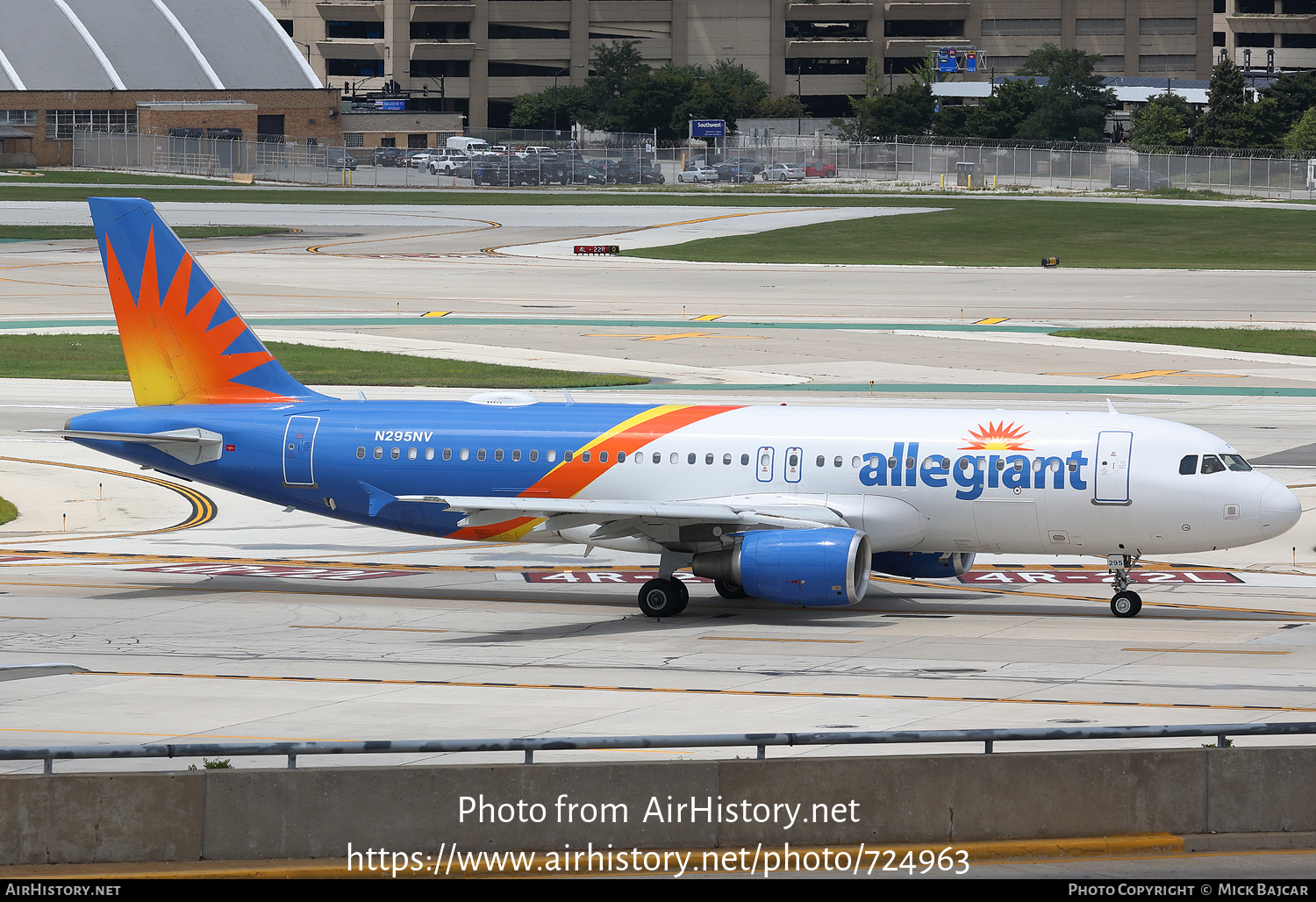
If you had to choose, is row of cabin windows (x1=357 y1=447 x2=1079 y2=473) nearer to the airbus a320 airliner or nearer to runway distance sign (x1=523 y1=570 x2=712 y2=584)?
the airbus a320 airliner

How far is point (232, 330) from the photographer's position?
3716 centimetres

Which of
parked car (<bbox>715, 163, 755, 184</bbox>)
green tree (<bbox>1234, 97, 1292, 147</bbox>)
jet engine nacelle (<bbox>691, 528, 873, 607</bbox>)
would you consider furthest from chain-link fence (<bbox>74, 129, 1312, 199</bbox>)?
jet engine nacelle (<bbox>691, 528, 873, 607</bbox>)

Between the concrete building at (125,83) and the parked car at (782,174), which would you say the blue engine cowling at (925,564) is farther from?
the concrete building at (125,83)

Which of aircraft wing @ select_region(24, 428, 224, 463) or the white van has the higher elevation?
the white van

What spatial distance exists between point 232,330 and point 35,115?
523 ft

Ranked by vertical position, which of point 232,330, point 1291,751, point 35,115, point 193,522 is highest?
point 35,115

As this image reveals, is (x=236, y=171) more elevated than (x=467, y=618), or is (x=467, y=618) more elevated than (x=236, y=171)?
(x=236, y=171)

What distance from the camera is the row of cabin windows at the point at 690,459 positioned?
32188 mm

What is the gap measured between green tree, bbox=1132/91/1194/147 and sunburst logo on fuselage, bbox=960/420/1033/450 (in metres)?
158

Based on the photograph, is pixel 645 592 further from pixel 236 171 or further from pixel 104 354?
pixel 236 171

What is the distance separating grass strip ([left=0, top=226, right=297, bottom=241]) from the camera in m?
119

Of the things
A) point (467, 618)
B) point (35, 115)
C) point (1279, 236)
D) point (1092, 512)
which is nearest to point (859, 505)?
point (1092, 512)

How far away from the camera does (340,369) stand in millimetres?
66938

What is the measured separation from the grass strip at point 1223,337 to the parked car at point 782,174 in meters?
98.3
